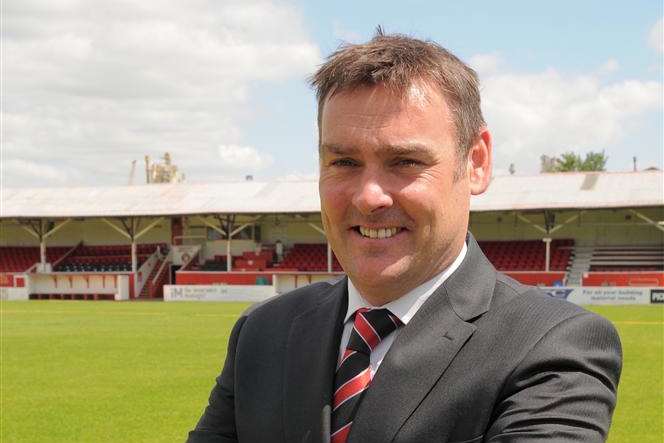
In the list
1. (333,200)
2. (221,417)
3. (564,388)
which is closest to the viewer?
(564,388)

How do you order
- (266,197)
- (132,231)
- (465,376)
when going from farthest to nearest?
(132,231)
(266,197)
(465,376)

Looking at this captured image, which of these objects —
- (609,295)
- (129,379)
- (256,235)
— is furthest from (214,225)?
(129,379)

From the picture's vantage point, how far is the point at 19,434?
25.4 feet

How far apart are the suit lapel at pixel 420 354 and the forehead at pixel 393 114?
406 mm

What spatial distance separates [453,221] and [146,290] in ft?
121

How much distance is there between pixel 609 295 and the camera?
88.8 ft

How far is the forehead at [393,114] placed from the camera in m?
1.71

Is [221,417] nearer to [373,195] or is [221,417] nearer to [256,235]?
[373,195]

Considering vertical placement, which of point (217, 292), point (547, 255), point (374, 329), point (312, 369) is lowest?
point (217, 292)

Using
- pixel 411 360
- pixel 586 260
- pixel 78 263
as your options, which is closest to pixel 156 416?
pixel 411 360

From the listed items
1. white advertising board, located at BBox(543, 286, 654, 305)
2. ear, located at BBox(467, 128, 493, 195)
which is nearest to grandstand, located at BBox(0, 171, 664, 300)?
white advertising board, located at BBox(543, 286, 654, 305)

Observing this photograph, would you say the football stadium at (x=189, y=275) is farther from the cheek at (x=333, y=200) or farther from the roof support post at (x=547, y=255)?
the cheek at (x=333, y=200)

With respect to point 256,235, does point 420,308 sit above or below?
above

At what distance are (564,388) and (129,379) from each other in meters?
10.3
